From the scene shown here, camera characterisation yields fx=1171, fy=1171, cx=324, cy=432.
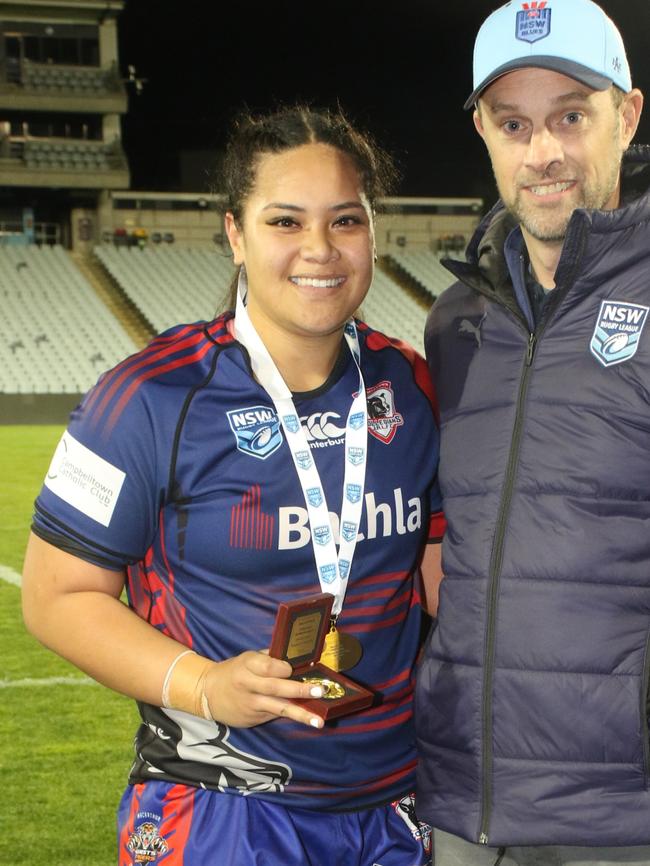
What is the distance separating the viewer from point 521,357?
1.96 meters

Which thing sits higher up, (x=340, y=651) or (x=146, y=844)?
(x=340, y=651)

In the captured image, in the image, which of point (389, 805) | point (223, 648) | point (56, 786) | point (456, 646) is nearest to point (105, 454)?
point (223, 648)

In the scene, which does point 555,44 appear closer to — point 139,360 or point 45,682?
point 139,360

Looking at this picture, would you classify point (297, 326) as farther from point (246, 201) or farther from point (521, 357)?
point (521, 357)

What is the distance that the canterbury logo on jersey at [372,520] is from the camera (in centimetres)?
196

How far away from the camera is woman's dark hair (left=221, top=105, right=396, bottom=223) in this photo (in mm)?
2072

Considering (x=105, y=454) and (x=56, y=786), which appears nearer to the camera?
(x=105, y=454)

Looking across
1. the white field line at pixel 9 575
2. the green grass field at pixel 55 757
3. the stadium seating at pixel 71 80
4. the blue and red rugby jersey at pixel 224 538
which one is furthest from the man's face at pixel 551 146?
the stadium seating at pixel 71 80

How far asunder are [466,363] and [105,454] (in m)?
0.66

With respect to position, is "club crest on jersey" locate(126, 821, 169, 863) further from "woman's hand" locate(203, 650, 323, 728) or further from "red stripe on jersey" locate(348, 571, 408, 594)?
"red stripe on jersey" locate(348, 571, 408, 594)

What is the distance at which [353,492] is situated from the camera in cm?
200

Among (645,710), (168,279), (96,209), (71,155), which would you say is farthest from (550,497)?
(71,155)

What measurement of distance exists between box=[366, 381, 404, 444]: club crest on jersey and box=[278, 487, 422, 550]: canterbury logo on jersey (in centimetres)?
10

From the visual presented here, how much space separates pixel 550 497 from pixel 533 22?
84 cm
